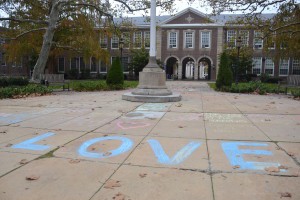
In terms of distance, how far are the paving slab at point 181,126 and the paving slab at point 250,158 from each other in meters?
0.78

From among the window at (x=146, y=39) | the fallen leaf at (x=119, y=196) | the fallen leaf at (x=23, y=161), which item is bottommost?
the fallen leaf at (x=119, y=196)

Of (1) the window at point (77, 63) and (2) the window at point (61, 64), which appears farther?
(2) the window at point (61, 64)

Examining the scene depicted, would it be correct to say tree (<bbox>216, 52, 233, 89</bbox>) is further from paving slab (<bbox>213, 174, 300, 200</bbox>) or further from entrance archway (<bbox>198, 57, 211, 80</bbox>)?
entrance archway (<bbox>198, 57, 211, 80</bbox>)

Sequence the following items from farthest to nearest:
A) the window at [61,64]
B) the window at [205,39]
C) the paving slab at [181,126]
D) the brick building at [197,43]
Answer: the window at [61,64]
the window at [205,39]
the brick building at [197,43]
the paving slab at [181,126]

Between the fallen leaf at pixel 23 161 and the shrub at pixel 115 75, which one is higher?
the shrub at pixel 115 75

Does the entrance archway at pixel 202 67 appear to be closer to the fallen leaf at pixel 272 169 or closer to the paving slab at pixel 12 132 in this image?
the paving slab at pixel 12 132

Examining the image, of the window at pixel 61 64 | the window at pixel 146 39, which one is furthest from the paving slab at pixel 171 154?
the window at pixel 61 64

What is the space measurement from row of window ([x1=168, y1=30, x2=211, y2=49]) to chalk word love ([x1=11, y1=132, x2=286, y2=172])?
41.4m

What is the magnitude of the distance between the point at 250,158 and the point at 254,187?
1.06 m

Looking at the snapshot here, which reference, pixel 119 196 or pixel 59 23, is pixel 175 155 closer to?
pixel 119 196

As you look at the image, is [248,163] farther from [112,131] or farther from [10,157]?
[10,157]

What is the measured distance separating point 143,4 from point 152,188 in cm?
2014

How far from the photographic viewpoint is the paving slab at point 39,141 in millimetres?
4625

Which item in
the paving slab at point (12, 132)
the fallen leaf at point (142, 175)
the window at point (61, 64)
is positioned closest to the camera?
the fallen leaf at point (142, 175)
